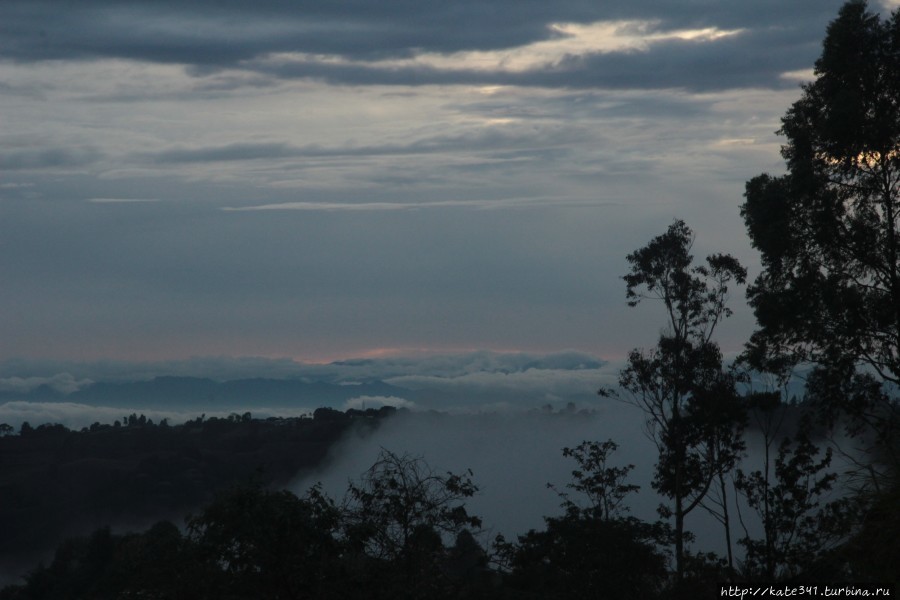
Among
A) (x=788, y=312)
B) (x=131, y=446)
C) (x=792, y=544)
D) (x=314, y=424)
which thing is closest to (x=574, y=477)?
(x=792, y=544)

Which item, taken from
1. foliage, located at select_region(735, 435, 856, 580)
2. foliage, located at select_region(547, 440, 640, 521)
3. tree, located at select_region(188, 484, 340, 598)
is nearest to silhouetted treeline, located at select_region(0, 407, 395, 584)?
foliage, located at select_region(547, 440, 640, 521)

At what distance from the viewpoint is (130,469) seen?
131m

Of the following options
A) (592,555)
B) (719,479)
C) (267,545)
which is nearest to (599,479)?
A: (719,479)

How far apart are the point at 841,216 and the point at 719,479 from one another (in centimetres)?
1187

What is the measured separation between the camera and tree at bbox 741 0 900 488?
66.1 feet

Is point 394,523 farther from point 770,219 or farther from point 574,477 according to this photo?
point 574,477

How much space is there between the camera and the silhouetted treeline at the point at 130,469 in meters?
116

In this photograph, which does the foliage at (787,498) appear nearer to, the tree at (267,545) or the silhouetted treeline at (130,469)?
the tree at (267,545)

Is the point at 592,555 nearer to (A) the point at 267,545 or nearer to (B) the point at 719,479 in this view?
(B) the point at 719,479

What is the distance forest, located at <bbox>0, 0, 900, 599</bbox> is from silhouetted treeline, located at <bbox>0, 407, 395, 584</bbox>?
78147 mm

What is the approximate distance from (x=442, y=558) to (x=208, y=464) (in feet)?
383

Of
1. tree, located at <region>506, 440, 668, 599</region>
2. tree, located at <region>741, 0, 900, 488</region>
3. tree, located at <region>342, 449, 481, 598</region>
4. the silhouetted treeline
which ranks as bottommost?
the silhouetted treeline

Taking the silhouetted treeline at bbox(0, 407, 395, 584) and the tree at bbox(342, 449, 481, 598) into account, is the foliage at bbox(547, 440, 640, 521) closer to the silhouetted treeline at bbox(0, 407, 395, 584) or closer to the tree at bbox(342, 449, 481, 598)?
the tree at bbox(342, 449, 481, 598)

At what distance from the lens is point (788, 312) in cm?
2197
